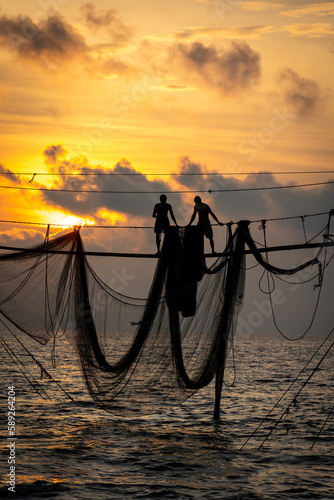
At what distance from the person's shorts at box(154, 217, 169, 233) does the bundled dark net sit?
0.59 m

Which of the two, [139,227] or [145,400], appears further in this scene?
[139,227]

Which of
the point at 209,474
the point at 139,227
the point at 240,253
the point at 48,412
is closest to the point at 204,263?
the point at 240,253

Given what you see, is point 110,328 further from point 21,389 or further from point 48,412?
point 21,389

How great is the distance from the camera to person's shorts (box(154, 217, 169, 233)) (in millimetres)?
17094

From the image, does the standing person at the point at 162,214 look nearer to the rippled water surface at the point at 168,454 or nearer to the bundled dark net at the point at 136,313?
the bundled dark net at the point at 136,313

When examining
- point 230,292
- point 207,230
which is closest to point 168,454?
point 230,292

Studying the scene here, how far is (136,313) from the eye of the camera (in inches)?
636

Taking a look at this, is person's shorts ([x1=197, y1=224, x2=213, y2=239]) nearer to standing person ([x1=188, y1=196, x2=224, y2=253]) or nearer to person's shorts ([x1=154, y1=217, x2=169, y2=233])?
standing person ([x1=188, y1=196, x2=224, y2=253])

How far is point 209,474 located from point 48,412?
11.5 metres

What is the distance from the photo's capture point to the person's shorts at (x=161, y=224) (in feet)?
56.1

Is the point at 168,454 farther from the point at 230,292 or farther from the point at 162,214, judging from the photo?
the point at 162,214

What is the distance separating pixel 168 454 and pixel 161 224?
647cm

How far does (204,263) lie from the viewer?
54.3ft

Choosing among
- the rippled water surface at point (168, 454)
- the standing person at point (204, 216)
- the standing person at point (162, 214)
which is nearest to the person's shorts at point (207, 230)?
the standing person at point (204, 216)
